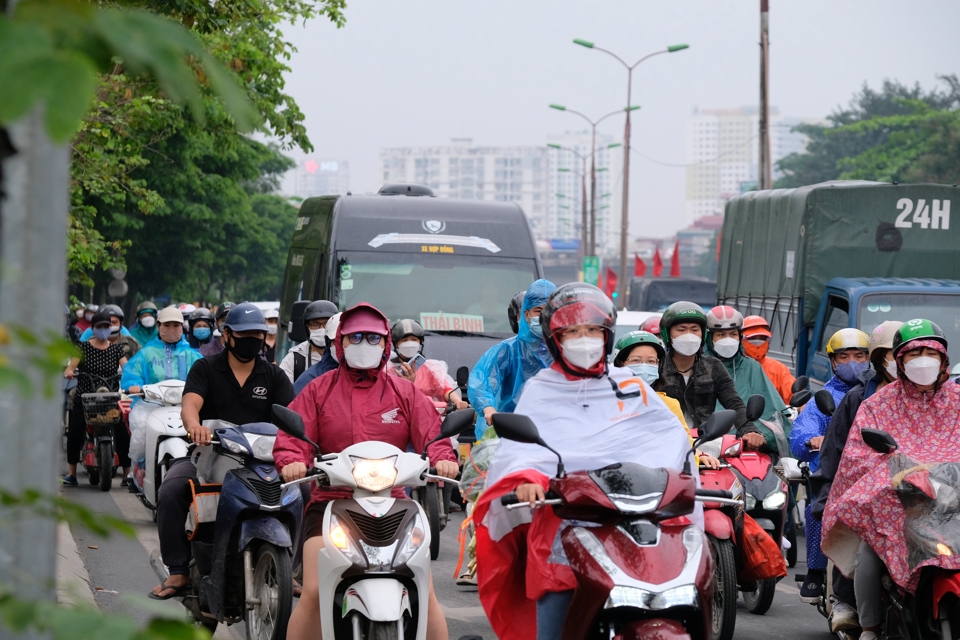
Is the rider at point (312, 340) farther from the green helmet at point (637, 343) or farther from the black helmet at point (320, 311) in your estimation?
the green helmet at point (637, 343)

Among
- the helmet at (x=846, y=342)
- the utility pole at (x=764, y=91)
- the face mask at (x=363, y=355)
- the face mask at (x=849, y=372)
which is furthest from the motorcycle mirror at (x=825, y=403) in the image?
the utility pole at (x=764, y=91)

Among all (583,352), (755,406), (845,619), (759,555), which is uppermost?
(583,352)

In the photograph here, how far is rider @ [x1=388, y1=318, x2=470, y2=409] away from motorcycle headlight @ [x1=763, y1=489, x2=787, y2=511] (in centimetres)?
337

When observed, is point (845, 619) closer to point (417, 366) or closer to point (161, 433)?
point (161, 433)

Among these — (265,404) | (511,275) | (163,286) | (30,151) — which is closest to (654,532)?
(30,151)

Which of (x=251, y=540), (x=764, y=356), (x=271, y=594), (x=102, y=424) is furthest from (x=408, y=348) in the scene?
(x=271, y=594)

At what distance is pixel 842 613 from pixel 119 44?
5.68 metres

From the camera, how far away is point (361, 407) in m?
5.80

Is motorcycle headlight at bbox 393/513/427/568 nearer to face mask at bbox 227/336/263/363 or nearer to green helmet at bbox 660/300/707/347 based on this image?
face mask at bbox 227/336/263/363

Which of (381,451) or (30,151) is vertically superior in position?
(30,151)

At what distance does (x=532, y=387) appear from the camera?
178 inches

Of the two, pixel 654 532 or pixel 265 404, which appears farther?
pixel 265 404

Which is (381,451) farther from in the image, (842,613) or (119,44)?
(119,44)

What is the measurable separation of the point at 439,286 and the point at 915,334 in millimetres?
9267
